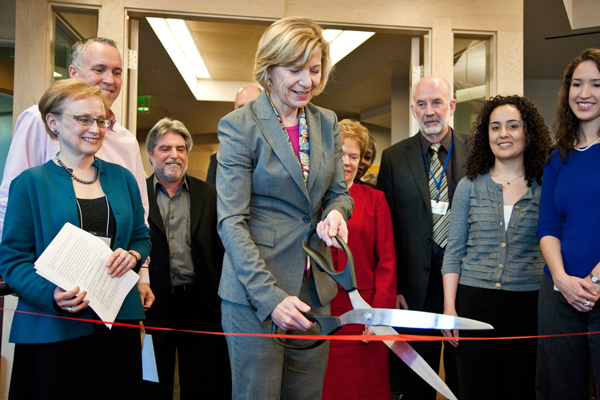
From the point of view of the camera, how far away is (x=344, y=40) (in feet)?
22.3

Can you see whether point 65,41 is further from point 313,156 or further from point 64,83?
point 313,156

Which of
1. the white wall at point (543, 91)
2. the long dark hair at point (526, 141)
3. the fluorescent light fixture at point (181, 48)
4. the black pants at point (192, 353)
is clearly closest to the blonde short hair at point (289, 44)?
the long dark hair at point (526, 141)

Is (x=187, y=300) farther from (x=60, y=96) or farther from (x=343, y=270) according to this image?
(x=343, y=270)

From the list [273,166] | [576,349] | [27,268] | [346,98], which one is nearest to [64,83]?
[27,268]

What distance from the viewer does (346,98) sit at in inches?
386

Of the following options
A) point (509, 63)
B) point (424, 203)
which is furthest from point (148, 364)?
point (509, 63)

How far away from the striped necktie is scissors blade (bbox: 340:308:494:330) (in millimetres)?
1447

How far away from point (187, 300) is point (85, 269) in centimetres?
118

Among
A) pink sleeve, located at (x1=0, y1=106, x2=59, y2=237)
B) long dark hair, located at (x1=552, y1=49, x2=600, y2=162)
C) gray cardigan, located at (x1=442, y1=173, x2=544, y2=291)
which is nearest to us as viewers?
pink sleeve, located at (x1=0, y1=106, x2=59, y2=237)

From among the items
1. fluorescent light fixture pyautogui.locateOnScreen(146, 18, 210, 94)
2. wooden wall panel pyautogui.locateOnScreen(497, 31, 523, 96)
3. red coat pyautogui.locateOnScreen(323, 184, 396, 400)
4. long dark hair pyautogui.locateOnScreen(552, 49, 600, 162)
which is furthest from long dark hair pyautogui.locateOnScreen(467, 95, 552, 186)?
fluorescent light fixture pyautogui.locateOnScreen(146, 18, 210, 94)

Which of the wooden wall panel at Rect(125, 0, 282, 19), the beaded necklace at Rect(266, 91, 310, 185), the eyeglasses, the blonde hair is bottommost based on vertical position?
the beaded necklace at Rect(266, 91, 310, 185)

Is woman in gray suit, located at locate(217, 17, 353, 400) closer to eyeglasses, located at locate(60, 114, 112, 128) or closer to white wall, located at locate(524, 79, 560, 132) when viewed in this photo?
eyeglasses, located at locate(60, 114, 112, 128)

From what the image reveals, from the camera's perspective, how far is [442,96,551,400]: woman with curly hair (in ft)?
6.68

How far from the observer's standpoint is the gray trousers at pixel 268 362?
134cm
